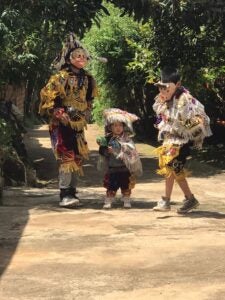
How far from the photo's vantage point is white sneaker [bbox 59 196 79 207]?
6836 millimetres

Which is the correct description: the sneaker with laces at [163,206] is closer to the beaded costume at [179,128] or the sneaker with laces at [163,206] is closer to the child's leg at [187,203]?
the child's leg at [187,203]

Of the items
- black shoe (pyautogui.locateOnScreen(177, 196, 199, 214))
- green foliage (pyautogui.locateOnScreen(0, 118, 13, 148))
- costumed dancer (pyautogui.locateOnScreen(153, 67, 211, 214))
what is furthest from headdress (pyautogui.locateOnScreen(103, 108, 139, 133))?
green foliage (pyautogui.locateOnScreen(0, 118, 13, 148))

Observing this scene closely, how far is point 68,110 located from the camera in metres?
6.90

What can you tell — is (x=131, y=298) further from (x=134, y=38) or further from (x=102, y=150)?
(x=134, y=38)

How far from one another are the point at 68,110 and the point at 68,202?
105 centimetres

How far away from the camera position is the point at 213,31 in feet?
41.1

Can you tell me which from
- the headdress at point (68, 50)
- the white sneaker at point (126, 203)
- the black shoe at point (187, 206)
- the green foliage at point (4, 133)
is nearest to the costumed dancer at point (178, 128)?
the black shoe at point (187, 206)

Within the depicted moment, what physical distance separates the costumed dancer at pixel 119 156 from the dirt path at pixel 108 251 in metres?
0.26

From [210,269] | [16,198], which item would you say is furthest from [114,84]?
[210,269]

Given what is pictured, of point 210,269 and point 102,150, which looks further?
point 102,150

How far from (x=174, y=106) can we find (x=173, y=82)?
273 millimetres

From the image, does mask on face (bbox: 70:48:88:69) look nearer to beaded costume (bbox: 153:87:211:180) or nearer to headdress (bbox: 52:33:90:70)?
headdress (bbox: 52:33:90:70)

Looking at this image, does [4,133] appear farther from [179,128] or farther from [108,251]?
[108,251]

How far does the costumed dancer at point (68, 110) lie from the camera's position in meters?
6.83
